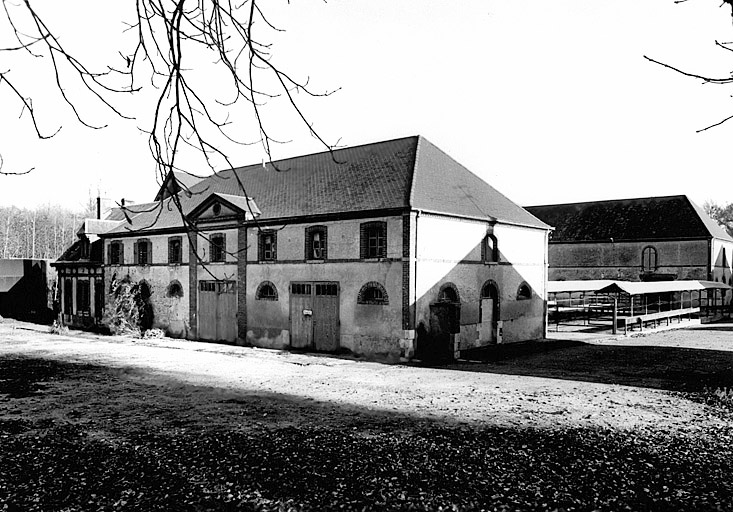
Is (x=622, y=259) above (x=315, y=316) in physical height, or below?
above

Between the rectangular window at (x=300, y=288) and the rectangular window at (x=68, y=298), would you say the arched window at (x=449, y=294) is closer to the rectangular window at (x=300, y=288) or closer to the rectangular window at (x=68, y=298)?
the rectangular window at (x=300, y=288)

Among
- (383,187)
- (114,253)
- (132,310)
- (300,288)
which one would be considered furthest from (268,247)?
(114,253)

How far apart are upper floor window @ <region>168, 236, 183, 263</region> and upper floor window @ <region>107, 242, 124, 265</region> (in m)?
4.56

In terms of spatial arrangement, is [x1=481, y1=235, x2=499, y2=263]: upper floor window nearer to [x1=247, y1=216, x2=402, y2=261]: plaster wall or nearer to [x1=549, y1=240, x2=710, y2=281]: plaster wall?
[x1=247, y1=216, x2=402, y2=261]: plaster wall

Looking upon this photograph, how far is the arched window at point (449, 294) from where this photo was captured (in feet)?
67.7

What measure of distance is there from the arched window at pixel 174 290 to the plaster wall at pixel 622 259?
1231 inches

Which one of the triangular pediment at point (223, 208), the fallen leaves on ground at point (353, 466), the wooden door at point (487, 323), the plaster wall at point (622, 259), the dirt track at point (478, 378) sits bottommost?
the dirt track at point (478, 378)

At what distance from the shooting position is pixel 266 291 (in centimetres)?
2372

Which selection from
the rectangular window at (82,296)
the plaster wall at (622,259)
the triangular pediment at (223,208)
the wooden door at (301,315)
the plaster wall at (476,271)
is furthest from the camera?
the plaster wall at (622,259)

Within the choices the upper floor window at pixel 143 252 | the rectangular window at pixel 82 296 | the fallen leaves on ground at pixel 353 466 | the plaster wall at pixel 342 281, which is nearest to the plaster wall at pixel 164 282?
the upper floor window at pixel 143 252

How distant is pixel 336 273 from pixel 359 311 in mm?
1729

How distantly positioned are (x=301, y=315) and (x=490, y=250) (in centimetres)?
785

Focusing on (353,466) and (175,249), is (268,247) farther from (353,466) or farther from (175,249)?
(353,466)

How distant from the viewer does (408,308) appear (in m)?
19.1
